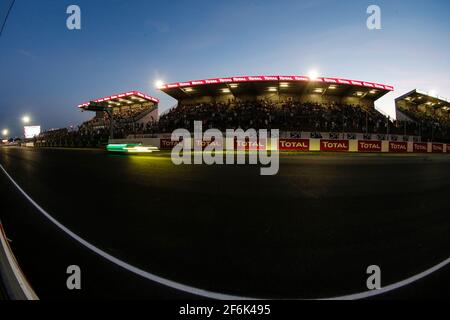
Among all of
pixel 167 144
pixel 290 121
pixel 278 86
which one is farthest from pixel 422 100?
pixel 167 144

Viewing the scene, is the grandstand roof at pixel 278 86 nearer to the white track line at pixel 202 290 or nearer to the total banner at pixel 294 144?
the total banner at pixel 294 144

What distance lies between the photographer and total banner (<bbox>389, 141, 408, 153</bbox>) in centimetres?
2457

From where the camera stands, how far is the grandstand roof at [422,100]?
44.6 m

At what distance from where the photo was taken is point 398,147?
24953 millimetres

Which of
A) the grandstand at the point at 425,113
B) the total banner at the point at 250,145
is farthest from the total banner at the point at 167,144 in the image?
the grandstand at the point at 425,113

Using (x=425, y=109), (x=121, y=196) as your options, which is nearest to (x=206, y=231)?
(x=121, y=196)

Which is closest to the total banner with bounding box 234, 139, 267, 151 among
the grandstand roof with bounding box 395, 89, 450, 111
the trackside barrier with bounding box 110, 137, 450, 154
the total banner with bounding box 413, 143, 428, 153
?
the trackside barrier with bounding box 110, 137, 450, 154

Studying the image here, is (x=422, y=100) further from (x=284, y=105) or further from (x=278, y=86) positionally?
(x=284, y=105)

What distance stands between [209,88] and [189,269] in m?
34.7

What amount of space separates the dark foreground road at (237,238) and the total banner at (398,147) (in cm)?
2121

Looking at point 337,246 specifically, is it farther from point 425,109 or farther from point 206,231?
point 425,109

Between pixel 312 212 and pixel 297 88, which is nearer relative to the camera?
pixel 312 212

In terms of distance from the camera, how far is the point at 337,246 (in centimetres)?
328
